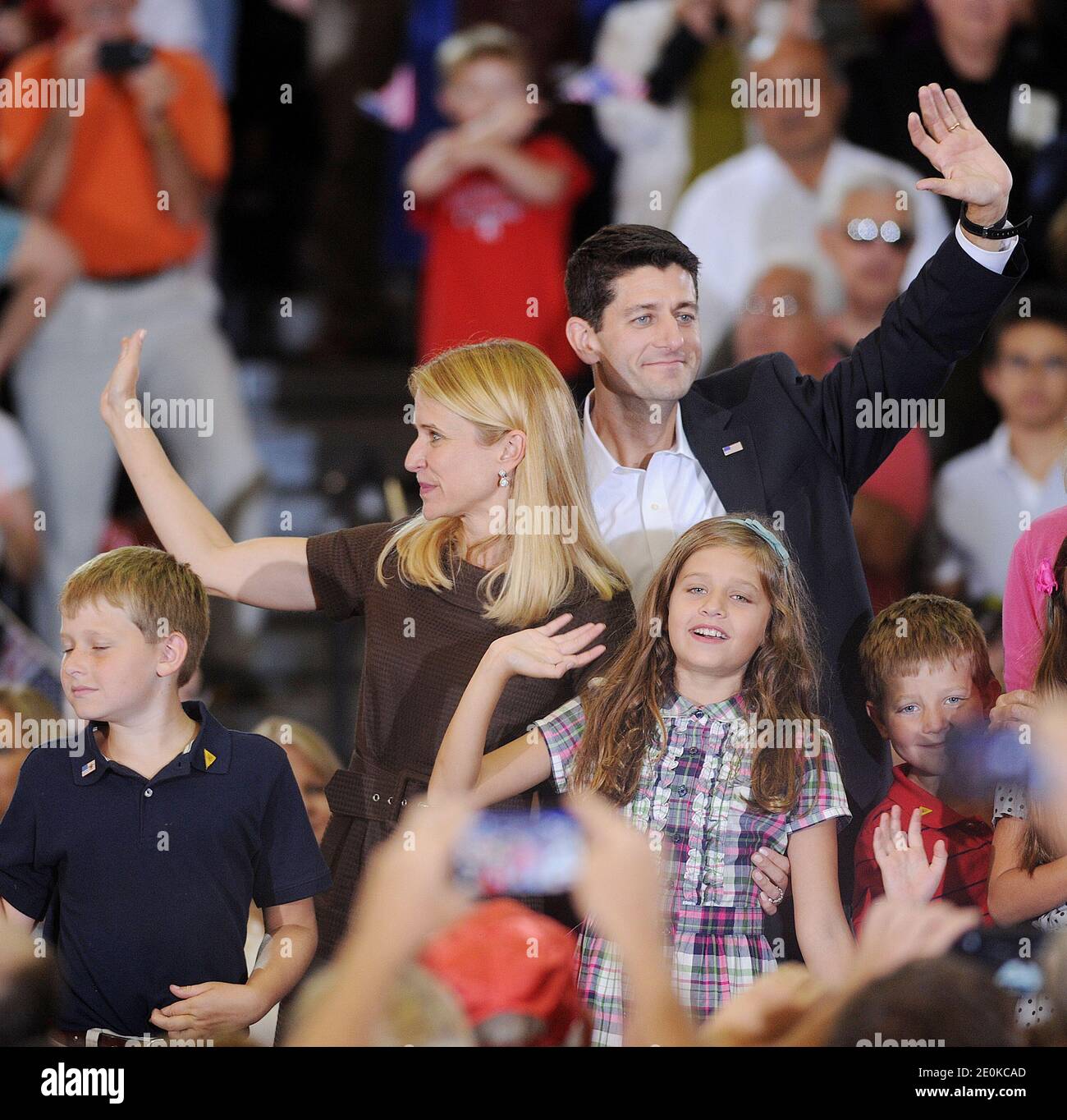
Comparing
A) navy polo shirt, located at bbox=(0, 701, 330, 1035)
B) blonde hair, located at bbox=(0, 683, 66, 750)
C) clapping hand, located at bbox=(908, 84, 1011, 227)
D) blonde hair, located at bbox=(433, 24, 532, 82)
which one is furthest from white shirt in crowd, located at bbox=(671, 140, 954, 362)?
navy polo shirt, located at bbox=(0, 701, 330, 1035)

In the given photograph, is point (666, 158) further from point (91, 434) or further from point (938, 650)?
point (938, 650)

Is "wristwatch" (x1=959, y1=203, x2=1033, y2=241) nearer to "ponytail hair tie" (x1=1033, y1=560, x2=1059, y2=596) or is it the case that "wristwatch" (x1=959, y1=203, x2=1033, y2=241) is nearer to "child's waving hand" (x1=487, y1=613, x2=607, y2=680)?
"ponytail hair tie" (x1=1033, y1=560, x2=1059, y2=596)

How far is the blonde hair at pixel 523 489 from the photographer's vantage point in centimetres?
258

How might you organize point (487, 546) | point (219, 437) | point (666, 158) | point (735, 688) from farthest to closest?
point (666, 158) → point (219, 437) → point (487, 546) → point (735, 688)

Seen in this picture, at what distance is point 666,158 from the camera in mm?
4484

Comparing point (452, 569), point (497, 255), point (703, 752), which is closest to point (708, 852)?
point (703, 752)

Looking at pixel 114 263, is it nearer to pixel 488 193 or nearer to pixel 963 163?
pixel 488 193

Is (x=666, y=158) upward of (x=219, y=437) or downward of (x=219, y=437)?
upward

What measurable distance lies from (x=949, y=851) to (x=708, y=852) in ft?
1.44

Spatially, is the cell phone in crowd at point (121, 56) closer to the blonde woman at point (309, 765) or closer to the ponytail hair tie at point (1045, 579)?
the blonde woman at point (309, 765)

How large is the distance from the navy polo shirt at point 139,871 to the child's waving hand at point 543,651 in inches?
15.2
